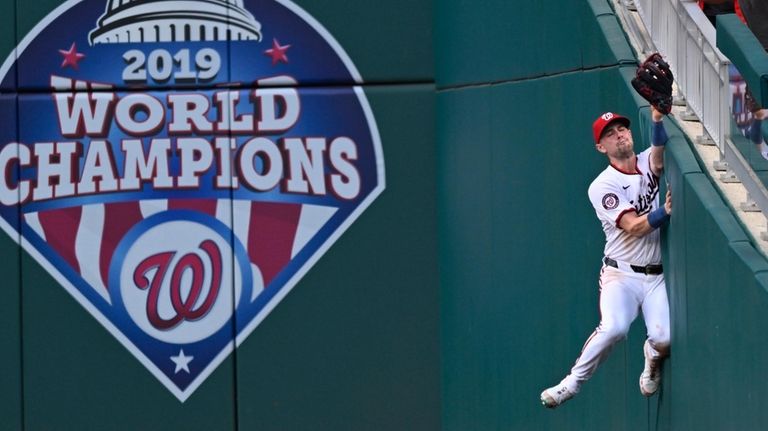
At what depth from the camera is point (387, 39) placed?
10164 millimetres

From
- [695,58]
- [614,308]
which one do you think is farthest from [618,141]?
[614,308]

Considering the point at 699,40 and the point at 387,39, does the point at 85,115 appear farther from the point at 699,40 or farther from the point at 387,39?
the point at 699,40

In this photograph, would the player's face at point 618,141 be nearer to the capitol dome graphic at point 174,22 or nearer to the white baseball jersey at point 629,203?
the white baseball jersey at point 629,203

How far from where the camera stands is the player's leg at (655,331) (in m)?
6.21

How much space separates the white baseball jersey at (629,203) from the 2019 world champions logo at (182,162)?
156 inches

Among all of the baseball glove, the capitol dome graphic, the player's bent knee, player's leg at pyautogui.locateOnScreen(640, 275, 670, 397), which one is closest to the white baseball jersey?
player's leg at pyautogui.locateOnScreen(640, 275, 670, 397)

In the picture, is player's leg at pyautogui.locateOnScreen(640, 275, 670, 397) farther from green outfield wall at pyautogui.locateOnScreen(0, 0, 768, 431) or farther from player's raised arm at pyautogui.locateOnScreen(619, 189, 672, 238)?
green outfield wall at pyautogui.locateOnScreen(0, 0, 768, 431)

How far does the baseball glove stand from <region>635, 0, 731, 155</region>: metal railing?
0.72 ft

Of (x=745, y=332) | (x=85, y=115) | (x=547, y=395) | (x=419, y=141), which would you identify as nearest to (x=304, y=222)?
(x=419, y=141)

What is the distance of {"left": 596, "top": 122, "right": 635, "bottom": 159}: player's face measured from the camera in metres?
6.34

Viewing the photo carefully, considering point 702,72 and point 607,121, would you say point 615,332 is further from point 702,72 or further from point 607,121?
point 702,72

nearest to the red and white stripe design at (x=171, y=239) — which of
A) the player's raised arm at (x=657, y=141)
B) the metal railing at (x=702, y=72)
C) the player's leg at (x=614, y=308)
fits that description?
the metal railing at (x=702, y=72)

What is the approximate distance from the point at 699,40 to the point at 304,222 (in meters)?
4.53

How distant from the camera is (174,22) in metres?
10.1
